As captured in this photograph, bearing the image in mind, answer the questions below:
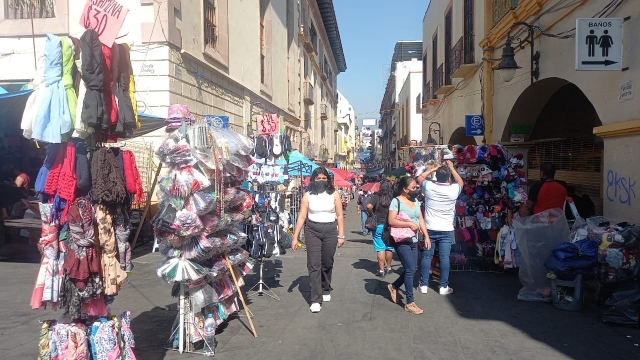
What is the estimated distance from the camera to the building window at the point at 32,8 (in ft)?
34.8

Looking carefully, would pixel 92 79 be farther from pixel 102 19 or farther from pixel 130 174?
pixel 130 174

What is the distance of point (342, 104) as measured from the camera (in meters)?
87.8

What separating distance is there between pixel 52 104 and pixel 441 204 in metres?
4.73

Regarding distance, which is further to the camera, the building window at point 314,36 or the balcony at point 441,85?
the building window at point 314,36

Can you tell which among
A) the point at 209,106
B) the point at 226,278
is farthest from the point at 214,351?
the point at 209,106

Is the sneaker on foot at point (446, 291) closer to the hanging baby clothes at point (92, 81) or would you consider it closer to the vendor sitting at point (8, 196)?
the hanging baby clothes at point (92, 81)

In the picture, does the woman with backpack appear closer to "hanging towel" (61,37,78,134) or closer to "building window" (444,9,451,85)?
"hanging towel" (61,37,78,134)

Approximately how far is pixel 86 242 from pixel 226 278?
2.04 metres

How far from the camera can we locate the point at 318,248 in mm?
6008

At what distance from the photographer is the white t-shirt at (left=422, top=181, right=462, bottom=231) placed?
6.51 m

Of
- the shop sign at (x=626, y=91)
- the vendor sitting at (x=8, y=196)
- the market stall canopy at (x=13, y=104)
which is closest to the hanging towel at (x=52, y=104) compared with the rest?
the market stall canopy at (x=13, y=104)

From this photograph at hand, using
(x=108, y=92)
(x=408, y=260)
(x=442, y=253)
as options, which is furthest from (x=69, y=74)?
(x=442, y=253)

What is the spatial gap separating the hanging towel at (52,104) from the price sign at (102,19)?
364 mm

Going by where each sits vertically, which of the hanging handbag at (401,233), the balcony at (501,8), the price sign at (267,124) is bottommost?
the hanging handbag at (401,233)
